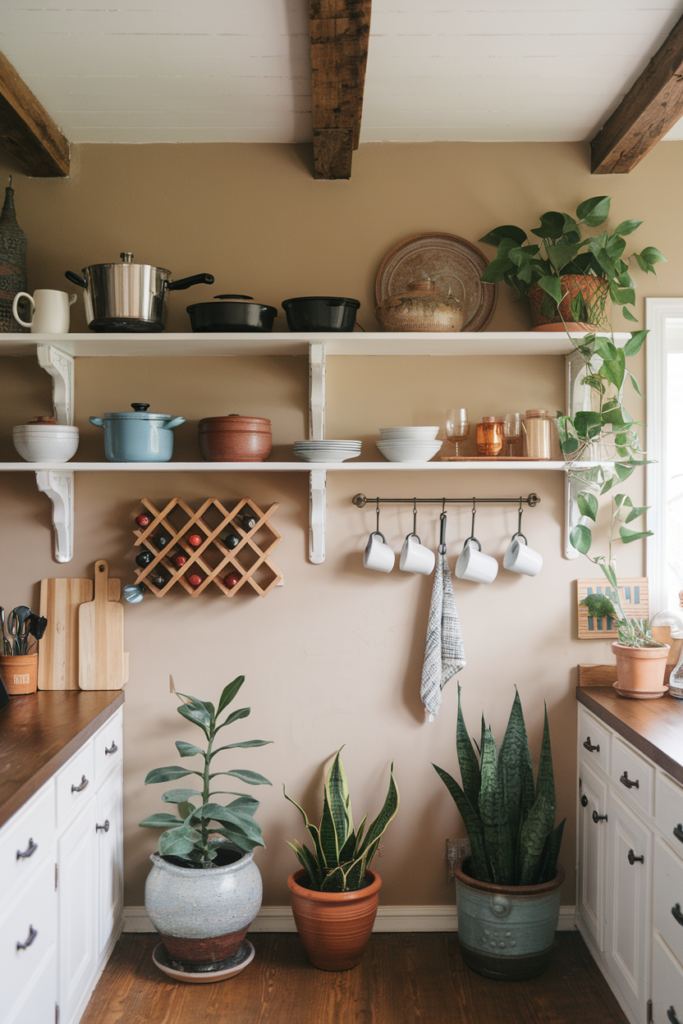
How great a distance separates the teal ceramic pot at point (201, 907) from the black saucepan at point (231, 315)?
5.12ft

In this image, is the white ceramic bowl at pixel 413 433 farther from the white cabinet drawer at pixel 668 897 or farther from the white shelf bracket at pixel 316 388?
the white cabinet drawer at pixel 668 897

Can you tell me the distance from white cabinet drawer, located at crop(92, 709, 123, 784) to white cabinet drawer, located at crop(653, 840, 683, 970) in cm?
148

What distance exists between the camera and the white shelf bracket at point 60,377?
7.31 ft

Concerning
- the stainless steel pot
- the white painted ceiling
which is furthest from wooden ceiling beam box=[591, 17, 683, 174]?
the stainless steel pot

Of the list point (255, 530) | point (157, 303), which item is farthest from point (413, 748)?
point (157, 303)

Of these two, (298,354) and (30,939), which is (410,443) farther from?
(30,939)

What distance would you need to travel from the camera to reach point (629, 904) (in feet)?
6.19

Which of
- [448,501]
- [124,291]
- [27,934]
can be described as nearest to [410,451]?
[448,501]

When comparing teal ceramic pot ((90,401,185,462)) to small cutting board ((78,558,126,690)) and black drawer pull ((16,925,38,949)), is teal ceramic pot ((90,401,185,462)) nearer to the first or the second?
small cutting board ((78,558,126,690))

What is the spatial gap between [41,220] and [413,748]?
211 cm

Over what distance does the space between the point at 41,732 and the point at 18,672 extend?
1.41 ft

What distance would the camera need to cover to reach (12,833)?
145 cm

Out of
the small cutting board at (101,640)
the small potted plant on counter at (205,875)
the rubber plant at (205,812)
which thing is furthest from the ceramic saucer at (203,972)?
the small cutting board at (101,640)

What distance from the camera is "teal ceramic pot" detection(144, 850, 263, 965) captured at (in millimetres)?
2041
